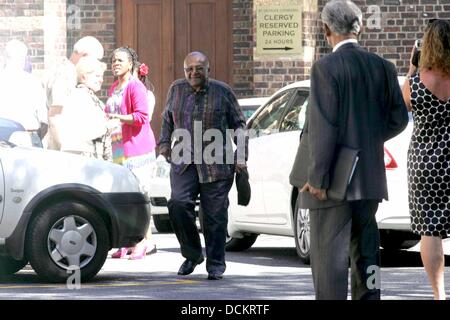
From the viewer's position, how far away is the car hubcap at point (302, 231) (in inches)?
533

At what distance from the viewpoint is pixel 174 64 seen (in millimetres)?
24031

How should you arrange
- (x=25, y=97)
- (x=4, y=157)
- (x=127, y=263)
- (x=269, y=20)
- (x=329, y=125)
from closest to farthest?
1. (x=329, y=125)
2. (x=4, y=157)
3. (x=127, y=263)
4. (x=25, y=97)
5. (x=269, y=20)

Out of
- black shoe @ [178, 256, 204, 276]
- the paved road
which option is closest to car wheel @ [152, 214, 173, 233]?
the paved road

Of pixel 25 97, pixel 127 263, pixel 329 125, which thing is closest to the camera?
pixel 329 125

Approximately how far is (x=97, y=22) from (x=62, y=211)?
12.4 metres

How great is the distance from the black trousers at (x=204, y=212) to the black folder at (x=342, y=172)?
4270 millimetres

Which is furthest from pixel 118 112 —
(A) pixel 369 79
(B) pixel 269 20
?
(B) pixel 269 20

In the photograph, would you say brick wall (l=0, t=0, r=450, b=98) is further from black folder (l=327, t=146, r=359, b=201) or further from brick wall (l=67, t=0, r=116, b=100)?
black folder (l=327, t=146, r=359, b=201)

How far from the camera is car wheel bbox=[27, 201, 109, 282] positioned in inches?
472

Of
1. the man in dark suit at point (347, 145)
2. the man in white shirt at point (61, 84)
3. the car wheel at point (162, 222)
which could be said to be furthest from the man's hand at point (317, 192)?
the car wheel at point (162, 222)

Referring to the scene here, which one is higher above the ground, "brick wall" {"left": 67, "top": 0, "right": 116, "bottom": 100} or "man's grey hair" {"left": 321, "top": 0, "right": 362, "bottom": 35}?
"man's grey hair" {"left": 321, "top": 0, "right": 362, "bottom": 35}

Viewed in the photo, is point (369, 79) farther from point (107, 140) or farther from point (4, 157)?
point (107, 140)

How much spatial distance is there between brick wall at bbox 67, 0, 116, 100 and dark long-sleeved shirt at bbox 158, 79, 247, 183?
37.3ft

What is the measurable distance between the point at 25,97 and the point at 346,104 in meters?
7.81
